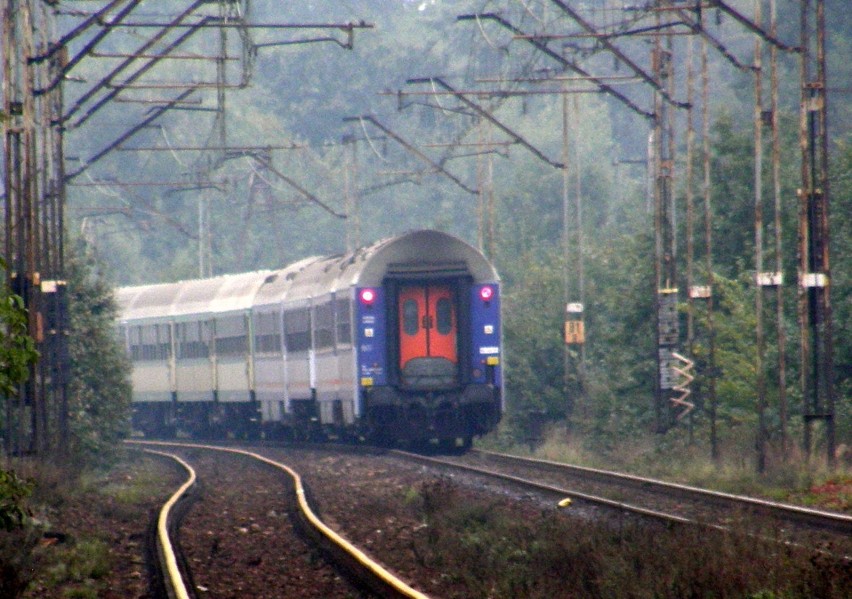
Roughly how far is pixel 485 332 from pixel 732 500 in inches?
393

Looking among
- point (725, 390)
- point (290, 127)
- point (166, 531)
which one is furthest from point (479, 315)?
point (290, 127)

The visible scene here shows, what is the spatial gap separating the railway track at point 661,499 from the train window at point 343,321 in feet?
7.22

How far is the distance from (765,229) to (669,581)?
20.6 m

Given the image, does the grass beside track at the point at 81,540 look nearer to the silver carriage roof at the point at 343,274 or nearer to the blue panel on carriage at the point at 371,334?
the blue panel on carriage at the point at 371,334

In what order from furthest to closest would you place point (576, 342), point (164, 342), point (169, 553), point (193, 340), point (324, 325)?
point (164, 342) → point (193, 340) → point (576, 342) → point (324, 325) → point (169, 553)

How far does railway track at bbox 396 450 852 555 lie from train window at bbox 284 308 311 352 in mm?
4323

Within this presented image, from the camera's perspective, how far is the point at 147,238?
8638cm

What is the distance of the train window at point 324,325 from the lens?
89.7ft

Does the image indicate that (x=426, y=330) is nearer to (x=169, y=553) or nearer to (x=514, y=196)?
(x=169, y=553)

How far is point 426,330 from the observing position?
26.0 m

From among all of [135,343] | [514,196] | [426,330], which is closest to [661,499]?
[426,330]

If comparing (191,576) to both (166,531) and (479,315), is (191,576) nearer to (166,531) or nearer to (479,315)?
(166,531)

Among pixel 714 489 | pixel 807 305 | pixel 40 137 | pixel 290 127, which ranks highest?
pixel 290 127

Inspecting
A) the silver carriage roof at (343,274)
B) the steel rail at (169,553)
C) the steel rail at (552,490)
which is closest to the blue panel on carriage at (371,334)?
the silver carriage roof at (343,274)
